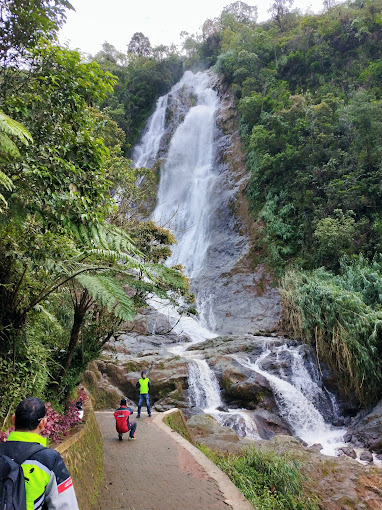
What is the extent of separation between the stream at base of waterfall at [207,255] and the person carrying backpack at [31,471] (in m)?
6.21

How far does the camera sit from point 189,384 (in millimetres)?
12773

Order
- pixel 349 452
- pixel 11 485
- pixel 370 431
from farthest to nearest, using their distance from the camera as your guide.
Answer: pixel 370 431
pixel 349 452
pixel 11 485

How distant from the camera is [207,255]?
24594 millimetres

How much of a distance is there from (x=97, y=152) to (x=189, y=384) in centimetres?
996

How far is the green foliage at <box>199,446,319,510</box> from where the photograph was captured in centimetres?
612

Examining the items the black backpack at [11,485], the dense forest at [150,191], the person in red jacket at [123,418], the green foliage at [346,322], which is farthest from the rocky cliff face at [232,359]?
the black backpack at [11,485]

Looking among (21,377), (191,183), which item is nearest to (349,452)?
(21,377)

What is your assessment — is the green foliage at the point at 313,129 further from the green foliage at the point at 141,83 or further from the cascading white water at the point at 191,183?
the green foliage at the point at 141,83

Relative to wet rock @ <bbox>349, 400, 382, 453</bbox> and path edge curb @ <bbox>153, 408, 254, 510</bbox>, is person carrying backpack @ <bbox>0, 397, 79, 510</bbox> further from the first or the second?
wet rock @ <bbox>349, 400, 382, 453</bbox>

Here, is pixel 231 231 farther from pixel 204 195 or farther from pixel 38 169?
pixel 38 169

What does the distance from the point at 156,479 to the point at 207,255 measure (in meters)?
19.5

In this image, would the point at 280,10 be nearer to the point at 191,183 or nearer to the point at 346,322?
the point at 191,183

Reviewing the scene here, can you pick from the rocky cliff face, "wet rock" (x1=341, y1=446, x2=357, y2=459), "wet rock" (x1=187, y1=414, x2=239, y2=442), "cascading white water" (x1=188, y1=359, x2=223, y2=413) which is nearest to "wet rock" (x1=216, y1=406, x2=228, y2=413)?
the rocky cliff face

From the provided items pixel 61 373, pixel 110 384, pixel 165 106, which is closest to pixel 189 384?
pixel 110 384
